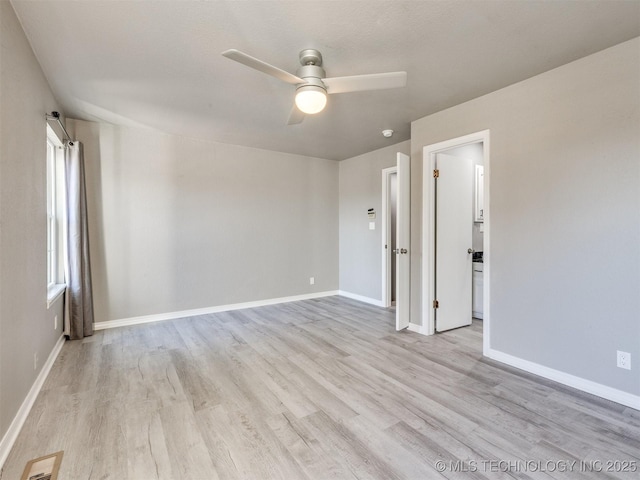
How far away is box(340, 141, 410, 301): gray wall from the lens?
501 cm

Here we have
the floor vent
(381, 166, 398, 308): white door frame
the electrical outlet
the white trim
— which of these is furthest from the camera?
(381, 166, 398, 308): white door frame

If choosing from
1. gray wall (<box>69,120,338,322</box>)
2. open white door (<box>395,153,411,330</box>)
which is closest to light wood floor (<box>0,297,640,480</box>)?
open white door (<box>395,153,411,330</box>)

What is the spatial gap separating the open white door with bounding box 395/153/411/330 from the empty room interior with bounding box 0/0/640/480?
0.03 m

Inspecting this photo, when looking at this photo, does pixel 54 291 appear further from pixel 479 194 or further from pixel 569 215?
pixel 479 194

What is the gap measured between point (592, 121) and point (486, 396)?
87.5 inches

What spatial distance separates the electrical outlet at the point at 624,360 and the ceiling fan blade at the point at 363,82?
2478 mm

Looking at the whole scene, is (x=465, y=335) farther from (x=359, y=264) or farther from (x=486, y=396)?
(x=359, y=264)

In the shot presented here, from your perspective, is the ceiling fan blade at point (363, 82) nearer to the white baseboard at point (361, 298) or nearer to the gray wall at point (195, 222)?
the gray wall at point (195, 222)

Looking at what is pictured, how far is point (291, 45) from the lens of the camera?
6.90 ft

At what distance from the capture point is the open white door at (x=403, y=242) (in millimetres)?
3576

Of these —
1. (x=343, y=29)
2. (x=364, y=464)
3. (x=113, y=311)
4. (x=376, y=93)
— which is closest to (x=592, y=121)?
(x=376, y=93)

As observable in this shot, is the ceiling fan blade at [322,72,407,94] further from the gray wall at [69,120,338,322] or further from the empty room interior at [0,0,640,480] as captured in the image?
the gray wall at [69,120,338,322]

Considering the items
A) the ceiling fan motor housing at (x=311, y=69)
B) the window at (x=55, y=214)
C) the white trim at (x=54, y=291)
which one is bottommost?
the white trim at (x=54, y=291)

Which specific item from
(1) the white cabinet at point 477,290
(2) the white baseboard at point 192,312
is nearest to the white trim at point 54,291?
(2) the white baseboard at point 192,312
